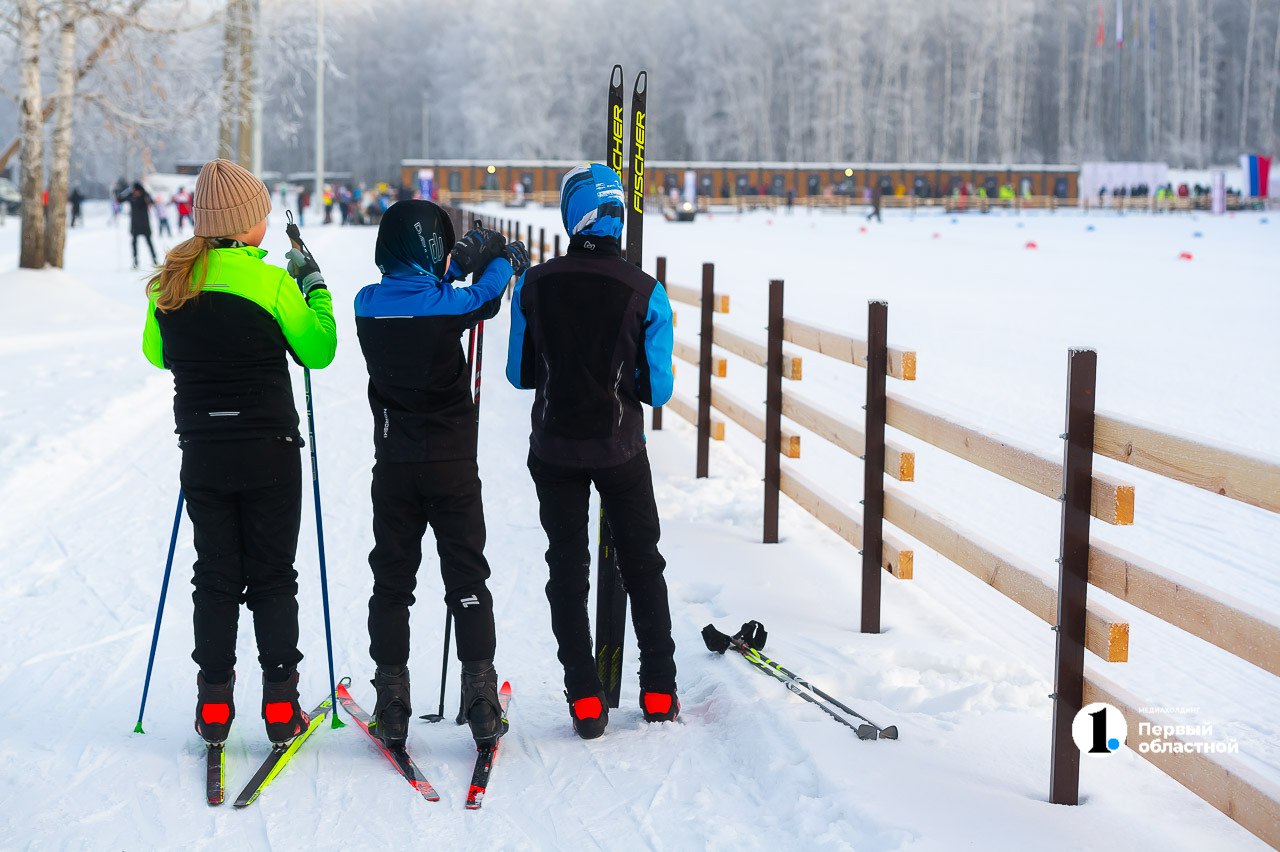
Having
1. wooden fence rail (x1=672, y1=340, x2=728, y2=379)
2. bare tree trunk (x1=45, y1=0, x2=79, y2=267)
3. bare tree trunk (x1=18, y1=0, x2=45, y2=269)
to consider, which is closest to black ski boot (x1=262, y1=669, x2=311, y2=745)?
Answer: wooden fence rail (x1=672, y1=340, x2=728, y2=379)

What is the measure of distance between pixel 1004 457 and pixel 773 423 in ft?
8.83

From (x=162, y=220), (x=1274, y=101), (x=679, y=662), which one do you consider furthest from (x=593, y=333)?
(x=1274, y=101)

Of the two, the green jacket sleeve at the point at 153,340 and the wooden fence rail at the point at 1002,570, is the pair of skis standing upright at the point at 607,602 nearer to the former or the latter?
the green jacket sleeve at the point at 153,340

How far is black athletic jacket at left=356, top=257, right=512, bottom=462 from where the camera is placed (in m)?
3.87

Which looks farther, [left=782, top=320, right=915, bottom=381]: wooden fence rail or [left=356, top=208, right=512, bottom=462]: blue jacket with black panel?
[left=782, top=320, right=915, bottom=381]: wooden fence rail

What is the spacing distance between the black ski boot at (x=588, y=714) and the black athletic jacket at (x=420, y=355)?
912mm

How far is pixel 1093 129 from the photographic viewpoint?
98.8 m

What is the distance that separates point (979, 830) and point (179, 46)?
67.9 feet

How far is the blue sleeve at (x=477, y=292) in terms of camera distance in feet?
12.7

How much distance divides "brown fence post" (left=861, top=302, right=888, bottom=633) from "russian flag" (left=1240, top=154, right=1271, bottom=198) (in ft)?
191

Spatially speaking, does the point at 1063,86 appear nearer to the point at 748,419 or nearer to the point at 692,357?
the point at 692,357

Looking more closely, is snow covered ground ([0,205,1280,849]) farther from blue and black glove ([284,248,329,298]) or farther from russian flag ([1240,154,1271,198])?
russian flag ([1240,154,1271,198])

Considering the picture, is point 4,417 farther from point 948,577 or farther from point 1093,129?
point 1093,129

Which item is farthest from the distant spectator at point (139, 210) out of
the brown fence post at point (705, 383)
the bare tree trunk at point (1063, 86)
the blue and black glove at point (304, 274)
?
the bare tree trunk at point (1063, 86)
